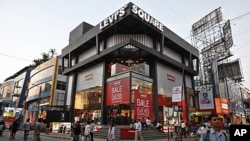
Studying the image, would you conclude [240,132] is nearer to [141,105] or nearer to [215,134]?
[215,134]

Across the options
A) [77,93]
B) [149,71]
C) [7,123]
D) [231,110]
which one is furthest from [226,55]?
[7,123]

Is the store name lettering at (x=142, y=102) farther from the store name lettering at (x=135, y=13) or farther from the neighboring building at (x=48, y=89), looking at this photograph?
the neighboring building at (x=48, y=89)

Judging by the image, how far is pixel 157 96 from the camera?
3106cm

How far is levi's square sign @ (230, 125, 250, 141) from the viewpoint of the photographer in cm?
272

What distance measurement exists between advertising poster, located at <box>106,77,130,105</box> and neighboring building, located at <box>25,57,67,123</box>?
1715 centimetres

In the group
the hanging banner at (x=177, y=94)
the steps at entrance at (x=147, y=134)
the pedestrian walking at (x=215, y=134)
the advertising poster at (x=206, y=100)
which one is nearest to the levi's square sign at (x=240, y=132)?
the pedestrian walking at (x=215, y=134)

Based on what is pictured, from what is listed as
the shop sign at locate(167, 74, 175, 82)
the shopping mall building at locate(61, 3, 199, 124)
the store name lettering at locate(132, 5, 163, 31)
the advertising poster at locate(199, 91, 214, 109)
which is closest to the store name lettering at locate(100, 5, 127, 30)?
the shopping mall building at locate(61, 3, 199, 124)

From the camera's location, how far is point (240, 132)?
2.77 m

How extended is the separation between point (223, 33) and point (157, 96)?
23.7 metres

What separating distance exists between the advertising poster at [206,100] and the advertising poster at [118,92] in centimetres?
1926

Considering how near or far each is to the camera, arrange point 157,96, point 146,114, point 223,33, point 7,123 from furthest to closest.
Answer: point 223,33 < point 7,123 < point 157,96 < point 146,114

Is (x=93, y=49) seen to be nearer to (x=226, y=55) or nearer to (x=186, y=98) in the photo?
(x=186, y=98)

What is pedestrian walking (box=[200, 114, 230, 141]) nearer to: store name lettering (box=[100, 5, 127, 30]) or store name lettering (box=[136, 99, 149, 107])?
store name lettering (box=[136, 99, 149, 107])

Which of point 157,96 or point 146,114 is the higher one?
point 157,96
